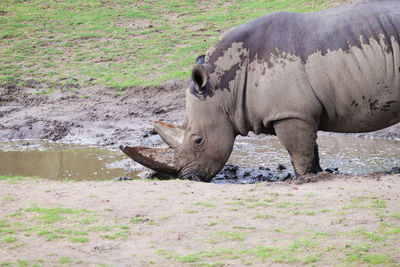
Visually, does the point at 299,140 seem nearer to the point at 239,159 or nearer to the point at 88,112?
the point at 239,159

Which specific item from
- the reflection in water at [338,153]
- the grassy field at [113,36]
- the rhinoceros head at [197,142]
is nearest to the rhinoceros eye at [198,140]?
the rhinoceros head at [197,142]

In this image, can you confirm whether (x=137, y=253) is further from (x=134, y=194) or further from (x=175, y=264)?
(x=134, y=194)

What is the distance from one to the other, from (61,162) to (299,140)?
435 centimetres

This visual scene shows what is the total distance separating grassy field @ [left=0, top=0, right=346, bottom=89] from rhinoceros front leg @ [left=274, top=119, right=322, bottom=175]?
662 cm

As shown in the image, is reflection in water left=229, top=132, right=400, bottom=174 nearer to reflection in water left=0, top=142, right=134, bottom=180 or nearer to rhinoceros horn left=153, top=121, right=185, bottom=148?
rhinoceros horn left=153, top=121, right=185, bottom=148

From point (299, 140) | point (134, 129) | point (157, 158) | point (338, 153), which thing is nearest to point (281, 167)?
point (338, 153)

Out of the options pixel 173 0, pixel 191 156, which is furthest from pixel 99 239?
pixel 173 0

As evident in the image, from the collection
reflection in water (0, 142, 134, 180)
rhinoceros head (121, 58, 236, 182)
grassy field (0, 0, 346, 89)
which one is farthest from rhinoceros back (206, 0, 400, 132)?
grassy field (0, 0, 346, 89)

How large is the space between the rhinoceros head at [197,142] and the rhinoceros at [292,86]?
0.04 feet

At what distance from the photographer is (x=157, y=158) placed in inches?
317

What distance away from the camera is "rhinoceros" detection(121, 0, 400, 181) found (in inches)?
284

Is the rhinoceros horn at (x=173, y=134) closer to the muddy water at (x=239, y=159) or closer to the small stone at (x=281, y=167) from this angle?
the muddy water at (x=239, y=159)

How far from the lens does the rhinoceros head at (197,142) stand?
7895 millimetres

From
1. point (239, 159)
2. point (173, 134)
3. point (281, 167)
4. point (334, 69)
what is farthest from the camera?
point (239, 159)
